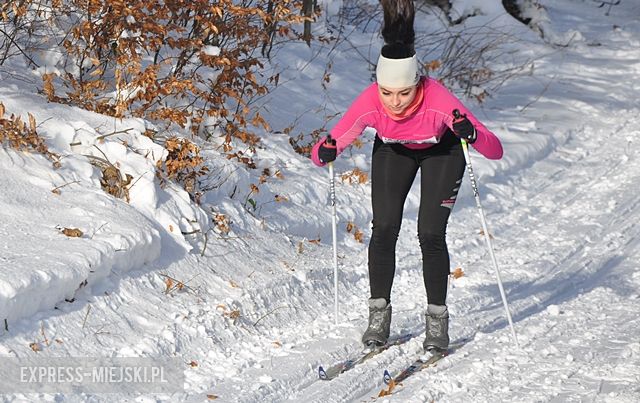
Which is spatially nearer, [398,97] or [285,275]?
[398,97]

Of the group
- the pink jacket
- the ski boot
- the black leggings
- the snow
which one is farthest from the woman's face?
the snow

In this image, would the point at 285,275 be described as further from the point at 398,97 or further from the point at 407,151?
the point at 398,97

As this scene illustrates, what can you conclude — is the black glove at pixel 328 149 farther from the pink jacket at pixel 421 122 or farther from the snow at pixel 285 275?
the snow at pixel 285 275

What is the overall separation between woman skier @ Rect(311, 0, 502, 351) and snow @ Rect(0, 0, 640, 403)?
38cm

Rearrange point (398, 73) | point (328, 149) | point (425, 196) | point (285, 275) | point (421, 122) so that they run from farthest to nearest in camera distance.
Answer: point (285, 275)
point (328, 149)
point (425, 196)
point (421, 122)
point (398, 73)

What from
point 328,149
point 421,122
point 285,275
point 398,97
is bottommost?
point 285,275

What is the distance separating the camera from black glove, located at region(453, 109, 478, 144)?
5.85 m

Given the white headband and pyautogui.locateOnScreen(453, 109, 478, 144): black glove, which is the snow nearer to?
pyautogui.locateOnScreen(453, 109, 478, 144): black glove

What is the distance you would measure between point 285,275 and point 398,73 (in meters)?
2.10

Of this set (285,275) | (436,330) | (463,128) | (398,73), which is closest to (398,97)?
(398,73)

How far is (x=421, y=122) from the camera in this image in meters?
6.02

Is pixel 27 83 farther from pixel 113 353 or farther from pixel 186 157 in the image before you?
pixel 113 353

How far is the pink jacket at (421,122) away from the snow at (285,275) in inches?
50.0

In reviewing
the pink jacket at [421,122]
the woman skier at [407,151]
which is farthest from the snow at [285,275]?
the pink jacket at [421,122]
